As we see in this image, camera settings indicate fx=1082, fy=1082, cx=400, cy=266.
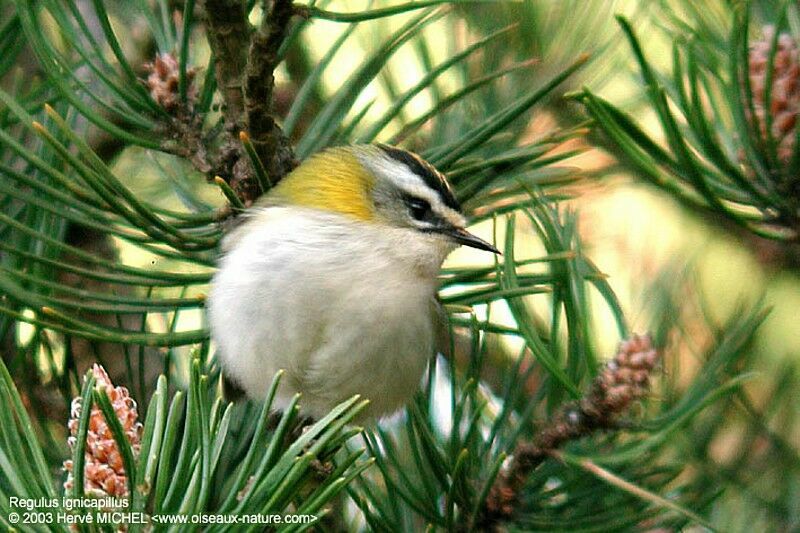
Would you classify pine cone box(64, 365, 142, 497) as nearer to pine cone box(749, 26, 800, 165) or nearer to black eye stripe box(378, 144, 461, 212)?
black eye stripe box(378, 144, 461, 212)

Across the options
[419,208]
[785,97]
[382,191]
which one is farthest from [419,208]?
[785,97]

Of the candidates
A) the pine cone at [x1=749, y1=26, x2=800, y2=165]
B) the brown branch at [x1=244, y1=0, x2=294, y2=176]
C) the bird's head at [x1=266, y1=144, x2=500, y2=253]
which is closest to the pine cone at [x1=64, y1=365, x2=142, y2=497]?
the brown branch at [x1=244, y1=0, x2=294, y2=176]

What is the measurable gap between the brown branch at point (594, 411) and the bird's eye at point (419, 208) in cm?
62

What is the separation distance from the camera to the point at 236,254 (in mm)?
1641

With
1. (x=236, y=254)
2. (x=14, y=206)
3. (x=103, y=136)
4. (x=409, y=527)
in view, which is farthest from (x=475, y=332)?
(x=103, y=136)

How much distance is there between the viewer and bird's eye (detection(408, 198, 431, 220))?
1834 mm

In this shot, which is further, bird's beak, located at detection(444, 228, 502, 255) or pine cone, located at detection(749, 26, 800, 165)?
bird's beak, located at detection(444, 228, 502, 255)

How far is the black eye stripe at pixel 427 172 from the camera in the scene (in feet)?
5.59

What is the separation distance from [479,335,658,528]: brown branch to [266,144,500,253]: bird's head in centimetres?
50

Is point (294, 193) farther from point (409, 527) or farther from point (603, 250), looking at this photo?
point (603, 250)

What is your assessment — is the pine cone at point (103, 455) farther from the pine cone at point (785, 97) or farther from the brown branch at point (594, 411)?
the pine cone at point (785, 97)

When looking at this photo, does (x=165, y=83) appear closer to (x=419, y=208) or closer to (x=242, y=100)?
(x=242, y=100)

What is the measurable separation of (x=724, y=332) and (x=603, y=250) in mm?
936

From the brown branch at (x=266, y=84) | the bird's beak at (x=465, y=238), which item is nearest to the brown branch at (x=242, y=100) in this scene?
the brown branch at (x=266, y=84)
